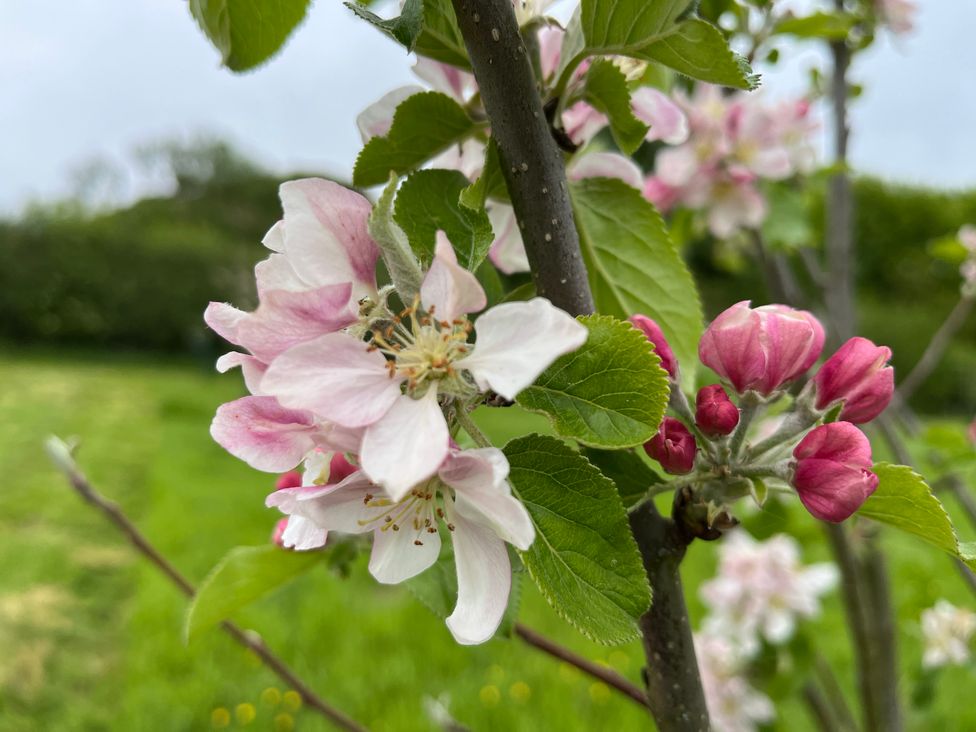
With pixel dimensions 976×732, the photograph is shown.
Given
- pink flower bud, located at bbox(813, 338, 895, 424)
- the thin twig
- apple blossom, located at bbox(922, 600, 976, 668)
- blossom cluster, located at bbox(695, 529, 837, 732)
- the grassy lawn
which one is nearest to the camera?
pink flower bud, located at bbox(813, 338, 895, 424)

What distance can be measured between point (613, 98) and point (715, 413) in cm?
27

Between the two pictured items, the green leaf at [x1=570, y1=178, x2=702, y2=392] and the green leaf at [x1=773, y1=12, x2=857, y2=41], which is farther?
the green leaf at [x1=773, y1=12, x2=857, y2=41]

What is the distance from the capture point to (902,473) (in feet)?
1.95

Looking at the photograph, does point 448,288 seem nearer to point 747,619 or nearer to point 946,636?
point 747,619

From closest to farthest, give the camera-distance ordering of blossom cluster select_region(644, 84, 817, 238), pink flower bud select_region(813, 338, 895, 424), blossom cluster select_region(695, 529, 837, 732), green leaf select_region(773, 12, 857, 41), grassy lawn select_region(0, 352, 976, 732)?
1. pink flower bud select_region(813, 338, 895, 424)
2. green leaf select_region(773, 12, 857, 41)
3. blossom cluster select_region(644, 84, 817, 238)
4. blossom cluster select_region(695, 529, 837, 732)
5. grassy lawn select_region(0, 352, 976, 732)

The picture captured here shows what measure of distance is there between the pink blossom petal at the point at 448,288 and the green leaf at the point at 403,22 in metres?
0.12

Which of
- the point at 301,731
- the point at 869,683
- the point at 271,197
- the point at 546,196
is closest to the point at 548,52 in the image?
the point at 546,196

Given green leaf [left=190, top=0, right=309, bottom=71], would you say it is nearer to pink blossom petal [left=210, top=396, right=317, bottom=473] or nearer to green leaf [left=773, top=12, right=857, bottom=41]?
pink blossom petal [left=210, top=396, right=317, bottom=473]

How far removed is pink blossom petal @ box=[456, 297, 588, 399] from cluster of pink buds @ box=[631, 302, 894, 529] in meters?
0.15

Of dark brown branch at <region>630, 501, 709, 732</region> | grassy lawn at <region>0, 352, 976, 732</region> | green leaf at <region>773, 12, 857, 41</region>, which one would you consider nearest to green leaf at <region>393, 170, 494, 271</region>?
dark brown branch at <region>630, 501, 709, 732</region>

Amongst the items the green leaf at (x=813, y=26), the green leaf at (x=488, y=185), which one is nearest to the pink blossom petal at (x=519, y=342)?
the green leaf at (x=488, y=185)

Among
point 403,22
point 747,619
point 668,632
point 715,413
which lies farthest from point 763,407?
point 747,619

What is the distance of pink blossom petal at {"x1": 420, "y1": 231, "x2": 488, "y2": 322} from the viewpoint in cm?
49

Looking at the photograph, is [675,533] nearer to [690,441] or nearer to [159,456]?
[690,441]
